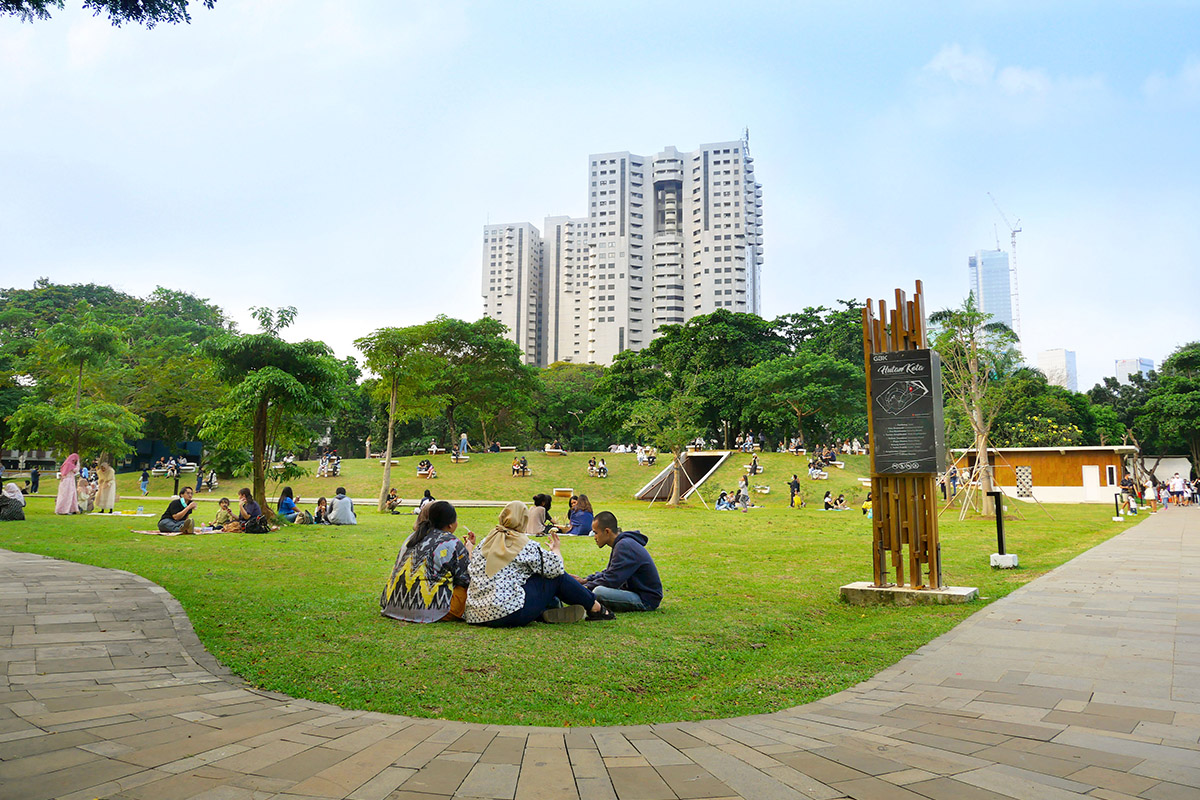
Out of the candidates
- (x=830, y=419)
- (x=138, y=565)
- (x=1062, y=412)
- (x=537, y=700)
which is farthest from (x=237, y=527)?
(x=1062, y=412)

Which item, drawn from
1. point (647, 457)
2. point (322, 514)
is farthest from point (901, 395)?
point (647, 457)

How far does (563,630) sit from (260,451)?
1408 centimetres

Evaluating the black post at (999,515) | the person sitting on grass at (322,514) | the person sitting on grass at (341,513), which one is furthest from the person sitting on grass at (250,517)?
the black post at (999,515)

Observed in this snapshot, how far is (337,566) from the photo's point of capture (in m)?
9.98

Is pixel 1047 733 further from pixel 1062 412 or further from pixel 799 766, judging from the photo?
pixel 1062 412

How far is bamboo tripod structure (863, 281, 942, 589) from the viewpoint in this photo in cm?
791

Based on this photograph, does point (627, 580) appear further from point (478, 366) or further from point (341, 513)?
point (478, 366)

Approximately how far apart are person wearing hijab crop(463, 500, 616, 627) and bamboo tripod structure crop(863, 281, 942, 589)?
393 centimetres

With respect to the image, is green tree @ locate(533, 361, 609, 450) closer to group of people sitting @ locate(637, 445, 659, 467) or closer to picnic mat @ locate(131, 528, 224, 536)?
group of people sitting @ locate(637, 445, 659, 467)

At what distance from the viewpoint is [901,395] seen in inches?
317

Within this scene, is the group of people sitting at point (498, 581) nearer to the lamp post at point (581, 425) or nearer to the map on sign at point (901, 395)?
the map on sign at point (901, 395)

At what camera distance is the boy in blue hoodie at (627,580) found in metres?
6.81

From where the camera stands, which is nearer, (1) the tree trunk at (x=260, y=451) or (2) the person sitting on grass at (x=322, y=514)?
(1) the tree trunk at (x=260, y=451)

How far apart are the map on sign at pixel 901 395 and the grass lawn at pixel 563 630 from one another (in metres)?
2.13
